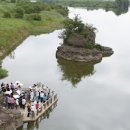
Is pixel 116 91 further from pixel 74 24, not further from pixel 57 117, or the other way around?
pixel 74 24

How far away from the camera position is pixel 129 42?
94.8m

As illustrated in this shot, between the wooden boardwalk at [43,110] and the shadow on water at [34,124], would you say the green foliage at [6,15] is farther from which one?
the shadow on water at [34,124]

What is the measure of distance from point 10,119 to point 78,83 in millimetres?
21011

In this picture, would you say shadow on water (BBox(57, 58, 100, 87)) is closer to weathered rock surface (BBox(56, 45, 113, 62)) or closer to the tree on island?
weathered rock surface (BBox(56, 45, 113, 62))

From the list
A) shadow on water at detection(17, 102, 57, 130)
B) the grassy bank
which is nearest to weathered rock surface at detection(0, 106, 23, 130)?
shadow on water at detection(17, 102, 57, 130)

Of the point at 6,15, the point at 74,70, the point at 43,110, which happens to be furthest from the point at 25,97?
the point at 6,15

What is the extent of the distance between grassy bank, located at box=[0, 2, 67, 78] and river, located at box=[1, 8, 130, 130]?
7.23 ft

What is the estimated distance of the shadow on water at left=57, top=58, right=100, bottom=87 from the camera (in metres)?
59.8

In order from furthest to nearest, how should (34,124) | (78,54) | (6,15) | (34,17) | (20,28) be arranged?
1. (34,17)
2. (6,15)
3. (20,28)
4. (78,54)
5. (34,124)

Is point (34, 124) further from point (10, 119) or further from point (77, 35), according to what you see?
point (77, 35)

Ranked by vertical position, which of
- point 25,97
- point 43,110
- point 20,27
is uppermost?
Answer: point 25,97

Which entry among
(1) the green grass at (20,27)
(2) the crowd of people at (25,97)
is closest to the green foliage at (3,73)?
(2) the crowd of people at (25,97)

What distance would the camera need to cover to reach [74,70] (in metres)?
65.2

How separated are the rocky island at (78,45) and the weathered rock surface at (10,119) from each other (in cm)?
3267
